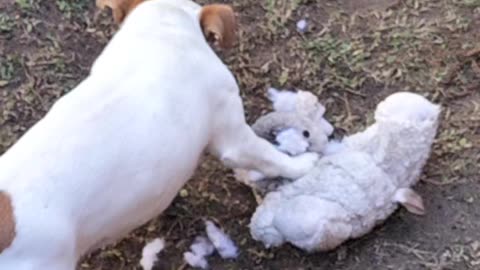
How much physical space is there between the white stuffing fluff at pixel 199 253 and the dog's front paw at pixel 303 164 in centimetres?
35

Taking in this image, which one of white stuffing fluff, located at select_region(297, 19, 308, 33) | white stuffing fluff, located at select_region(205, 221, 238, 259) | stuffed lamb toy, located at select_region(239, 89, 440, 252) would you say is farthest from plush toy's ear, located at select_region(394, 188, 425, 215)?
white stuffing fluff, located at select_region(297, 19, 308, 33)

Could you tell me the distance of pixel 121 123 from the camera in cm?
304

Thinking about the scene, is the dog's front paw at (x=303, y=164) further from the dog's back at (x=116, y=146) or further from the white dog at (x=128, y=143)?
the dog's back at (x=116, y=146)

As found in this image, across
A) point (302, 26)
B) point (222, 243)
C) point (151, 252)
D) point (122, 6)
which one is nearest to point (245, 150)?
point (222, 243)

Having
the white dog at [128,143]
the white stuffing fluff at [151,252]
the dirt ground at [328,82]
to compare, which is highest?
the white dog at [128,143]

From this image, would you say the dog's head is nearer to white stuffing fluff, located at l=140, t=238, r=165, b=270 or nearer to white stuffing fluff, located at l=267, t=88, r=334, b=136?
white stuffing fluff, located at l=267, t=88, r=334, b=136

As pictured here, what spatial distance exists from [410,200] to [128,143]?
99cm

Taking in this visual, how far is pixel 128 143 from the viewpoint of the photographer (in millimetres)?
3025

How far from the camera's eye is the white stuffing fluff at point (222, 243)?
11.7 feet

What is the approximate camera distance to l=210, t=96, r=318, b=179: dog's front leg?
11.2ft

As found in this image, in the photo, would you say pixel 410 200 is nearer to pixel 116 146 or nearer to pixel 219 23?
pixel 219 23

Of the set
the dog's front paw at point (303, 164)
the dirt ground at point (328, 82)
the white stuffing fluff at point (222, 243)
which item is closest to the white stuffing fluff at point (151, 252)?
the dirt ground at point (328, 82)

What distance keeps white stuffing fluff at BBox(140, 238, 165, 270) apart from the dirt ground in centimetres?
2

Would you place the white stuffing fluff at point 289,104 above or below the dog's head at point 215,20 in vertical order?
below
